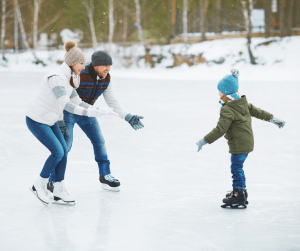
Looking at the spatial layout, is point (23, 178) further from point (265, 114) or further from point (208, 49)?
point (208, 49)

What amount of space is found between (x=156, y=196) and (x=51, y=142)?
108cm

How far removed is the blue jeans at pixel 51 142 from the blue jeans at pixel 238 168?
4.34 feet

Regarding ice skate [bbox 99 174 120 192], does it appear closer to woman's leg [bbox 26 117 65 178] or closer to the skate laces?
the skate laces

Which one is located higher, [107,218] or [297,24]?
[297,24]

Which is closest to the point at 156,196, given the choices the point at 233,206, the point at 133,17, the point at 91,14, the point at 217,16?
the point at 233,206

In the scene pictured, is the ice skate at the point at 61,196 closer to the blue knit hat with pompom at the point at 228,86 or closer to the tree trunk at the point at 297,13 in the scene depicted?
the blue knit hat with pompom at the point at 228,86

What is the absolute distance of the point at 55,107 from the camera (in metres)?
3.72

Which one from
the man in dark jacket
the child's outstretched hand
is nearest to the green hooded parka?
the child's outstretched hand

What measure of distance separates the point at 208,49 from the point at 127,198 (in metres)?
23.1

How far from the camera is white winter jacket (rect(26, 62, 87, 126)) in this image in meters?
3.57

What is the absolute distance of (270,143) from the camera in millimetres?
6762

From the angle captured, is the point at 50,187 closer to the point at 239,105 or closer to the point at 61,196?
the point at 61,196

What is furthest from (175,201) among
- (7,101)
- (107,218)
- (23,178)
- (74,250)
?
(7,101)

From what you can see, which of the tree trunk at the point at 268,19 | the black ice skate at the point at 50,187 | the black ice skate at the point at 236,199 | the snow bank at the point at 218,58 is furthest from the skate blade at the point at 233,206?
the tree trunk at the point at 268,19
